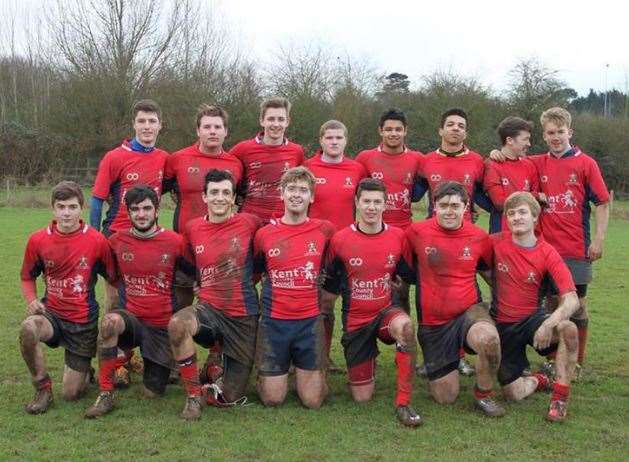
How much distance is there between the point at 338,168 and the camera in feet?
19.5

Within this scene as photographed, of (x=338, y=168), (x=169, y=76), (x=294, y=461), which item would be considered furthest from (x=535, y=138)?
(x=294, y=461)

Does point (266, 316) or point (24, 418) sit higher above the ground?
point (266, 316)

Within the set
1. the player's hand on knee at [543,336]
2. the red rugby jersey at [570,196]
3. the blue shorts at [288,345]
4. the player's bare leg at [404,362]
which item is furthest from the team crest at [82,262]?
the red rugby jersey at [570,196]

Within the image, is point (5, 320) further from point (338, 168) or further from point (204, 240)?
point (338, 168)

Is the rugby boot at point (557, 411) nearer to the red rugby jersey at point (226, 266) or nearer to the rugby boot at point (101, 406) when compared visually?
the red rugby jersey at point (226, 266)

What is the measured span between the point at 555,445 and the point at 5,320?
5.93m

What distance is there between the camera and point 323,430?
4512 mm

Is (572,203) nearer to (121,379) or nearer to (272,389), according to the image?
(272,389)

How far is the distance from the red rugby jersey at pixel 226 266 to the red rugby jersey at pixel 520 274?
185cm

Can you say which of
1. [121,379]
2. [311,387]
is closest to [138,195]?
[121,379]

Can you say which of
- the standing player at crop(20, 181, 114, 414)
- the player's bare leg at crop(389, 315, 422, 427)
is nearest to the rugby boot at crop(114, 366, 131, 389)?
the standing player at crop(20, 181, 114, 414)

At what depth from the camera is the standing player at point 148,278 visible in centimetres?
521

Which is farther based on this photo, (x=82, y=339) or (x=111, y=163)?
(x=111, y=163)

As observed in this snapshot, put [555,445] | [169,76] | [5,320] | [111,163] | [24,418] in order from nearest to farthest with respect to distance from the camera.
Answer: [555,445], [24,418], [111,163], [5,320], [169,76]
